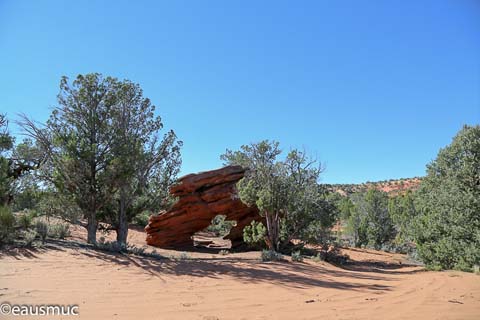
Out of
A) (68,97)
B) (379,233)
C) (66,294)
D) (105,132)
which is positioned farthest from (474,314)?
(379,233)

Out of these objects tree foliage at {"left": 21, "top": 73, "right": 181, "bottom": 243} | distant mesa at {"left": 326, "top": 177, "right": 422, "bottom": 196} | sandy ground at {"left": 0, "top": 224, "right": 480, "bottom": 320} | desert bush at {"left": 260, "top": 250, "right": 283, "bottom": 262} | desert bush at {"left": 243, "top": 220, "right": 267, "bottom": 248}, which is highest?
distant mesa at {"left": 326, "top": 177, "right": 422, "bottom": 196}

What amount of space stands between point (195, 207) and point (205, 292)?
13.6 m

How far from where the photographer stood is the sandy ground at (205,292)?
4863 mm

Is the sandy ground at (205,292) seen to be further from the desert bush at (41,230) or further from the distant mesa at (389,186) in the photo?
the distant mesa at (389,186)

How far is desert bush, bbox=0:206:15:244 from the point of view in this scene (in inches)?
391

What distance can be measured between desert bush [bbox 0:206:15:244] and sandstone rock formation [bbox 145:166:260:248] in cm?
961

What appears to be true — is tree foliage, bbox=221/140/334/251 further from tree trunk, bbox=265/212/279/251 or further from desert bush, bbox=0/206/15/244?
desert bush, bbox=0/206/15/244

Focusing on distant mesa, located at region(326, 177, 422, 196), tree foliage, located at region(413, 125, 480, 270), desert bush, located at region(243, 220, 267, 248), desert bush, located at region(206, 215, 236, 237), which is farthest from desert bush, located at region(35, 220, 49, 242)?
distant mesa, located at region(326, 177, 422, 196)

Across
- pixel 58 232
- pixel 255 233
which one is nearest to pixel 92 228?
pixel 58 232

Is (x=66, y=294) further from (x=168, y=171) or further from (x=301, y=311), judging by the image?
(x=168, y=171)

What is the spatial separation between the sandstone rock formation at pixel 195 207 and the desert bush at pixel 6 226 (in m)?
9.61

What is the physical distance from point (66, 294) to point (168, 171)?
9394 millimetres

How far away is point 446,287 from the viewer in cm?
723

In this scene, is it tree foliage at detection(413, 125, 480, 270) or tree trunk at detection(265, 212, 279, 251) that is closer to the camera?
tree foliage at detection(413, 125, 480, 270)
